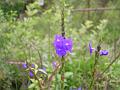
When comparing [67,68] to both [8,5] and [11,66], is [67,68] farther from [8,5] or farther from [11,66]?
[8,5]

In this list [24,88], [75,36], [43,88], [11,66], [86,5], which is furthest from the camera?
[86,5]

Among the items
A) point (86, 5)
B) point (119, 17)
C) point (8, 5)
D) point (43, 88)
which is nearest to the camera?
point (43, 88)

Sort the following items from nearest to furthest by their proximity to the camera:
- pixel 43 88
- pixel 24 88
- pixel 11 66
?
pixel 43 88, pixel 24 88, pixel 11 66

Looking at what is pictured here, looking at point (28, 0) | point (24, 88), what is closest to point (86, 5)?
point (28, 0)

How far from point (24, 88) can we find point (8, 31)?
0.54 metres

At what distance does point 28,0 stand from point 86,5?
2.56 m

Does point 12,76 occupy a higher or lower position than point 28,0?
lower

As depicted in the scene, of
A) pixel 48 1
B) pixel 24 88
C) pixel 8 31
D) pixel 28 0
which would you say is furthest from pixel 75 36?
pixel 48 1

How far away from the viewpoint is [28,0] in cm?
417

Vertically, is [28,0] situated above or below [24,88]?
above

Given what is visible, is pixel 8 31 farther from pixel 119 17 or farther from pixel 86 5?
pixel 119 17

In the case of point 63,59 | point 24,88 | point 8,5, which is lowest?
point 24,88

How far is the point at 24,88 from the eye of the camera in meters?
2.96

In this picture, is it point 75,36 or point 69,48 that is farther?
point 75,36
